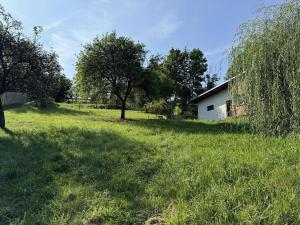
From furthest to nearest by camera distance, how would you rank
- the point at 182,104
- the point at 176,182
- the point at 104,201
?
the point at 182,104 < the point at 176,182 < the point at 104,201

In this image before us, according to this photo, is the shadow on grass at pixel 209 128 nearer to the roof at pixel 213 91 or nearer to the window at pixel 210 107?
the roof at pixel 213 91

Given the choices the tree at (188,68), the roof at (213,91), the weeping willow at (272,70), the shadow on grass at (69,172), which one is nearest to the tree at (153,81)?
the roof at (213,91)

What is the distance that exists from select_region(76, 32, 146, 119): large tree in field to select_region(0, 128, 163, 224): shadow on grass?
33.6 feet

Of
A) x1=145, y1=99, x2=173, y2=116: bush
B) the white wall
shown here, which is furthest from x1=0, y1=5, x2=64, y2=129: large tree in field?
x1=145, y1=99, x2=173, y2=116: bush

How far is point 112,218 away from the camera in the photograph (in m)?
4.96

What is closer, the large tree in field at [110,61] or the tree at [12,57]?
the tree at [12,57]

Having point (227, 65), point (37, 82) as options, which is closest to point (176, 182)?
point (227, 65)

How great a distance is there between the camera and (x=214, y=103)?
2612cm

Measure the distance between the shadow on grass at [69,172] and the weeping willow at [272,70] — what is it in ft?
9.01

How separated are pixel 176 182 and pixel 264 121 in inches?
98.3

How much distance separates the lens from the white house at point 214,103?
78.8 feet

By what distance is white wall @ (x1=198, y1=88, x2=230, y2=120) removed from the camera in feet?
79.8

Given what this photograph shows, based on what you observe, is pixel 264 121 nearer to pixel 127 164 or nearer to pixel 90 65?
pixel 127 164

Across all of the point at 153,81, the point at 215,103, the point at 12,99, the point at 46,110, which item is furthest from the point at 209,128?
the point at 12,99
